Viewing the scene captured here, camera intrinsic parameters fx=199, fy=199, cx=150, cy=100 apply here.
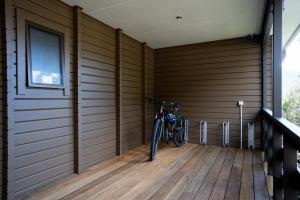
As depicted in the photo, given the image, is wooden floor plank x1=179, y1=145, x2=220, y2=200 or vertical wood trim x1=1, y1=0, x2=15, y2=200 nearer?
vertical wood trim x1=1, y1=0, x2=15, y2=200

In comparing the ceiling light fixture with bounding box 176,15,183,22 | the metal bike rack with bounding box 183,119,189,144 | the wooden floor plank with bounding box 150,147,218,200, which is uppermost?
the ceiling light fixture with bounding box 176,15,183,22

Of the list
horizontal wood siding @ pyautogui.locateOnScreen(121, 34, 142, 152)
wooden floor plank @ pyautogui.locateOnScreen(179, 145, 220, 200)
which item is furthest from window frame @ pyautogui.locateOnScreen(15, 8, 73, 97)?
wooden floor plank @ pyautogui.locateOnScreen(179, 145, 220, 200)

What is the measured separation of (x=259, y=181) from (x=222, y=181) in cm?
46

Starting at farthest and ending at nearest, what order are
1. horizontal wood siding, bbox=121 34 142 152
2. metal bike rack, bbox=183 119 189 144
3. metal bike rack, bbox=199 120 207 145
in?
1. metal bike rack, bbox=183 119 189 144
2. metal bike rack, bbox=199 120 207 145
3. horizontal wood siding, bbox=121 34 142 152

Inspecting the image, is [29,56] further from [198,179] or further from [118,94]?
[198,179]

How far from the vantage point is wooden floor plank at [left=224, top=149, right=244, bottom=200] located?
2.15m

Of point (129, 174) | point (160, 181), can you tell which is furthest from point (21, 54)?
point (160, 181)

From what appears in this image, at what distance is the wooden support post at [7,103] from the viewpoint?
6.47ft

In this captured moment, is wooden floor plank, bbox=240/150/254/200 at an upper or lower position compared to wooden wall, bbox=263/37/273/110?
lower

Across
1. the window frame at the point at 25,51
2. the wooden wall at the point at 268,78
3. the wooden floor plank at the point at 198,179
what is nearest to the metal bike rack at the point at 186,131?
the wooden floor plank at the point at 198,179

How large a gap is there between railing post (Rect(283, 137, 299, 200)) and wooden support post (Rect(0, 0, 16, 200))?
250cm

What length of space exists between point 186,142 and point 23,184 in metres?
3.35

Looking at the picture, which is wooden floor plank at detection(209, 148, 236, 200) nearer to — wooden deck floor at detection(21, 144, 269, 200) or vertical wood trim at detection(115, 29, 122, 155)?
wooden deck floor at detection(21, 144, 269, 200)

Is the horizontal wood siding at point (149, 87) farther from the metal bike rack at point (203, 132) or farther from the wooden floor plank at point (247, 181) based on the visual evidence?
the wooden floor plank at point (247, 181)
